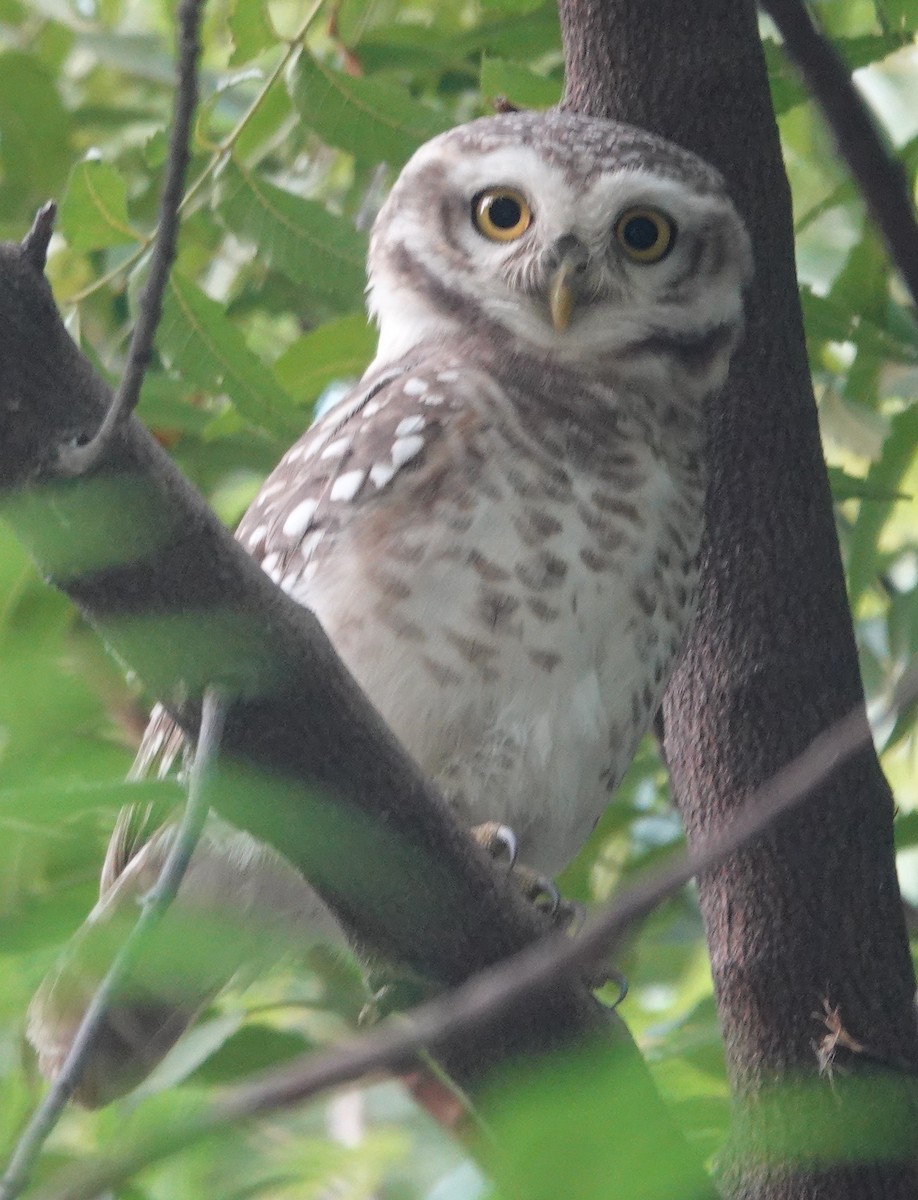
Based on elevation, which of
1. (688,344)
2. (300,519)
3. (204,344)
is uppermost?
(204,344)

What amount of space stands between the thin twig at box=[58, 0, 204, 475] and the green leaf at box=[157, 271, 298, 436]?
3.34 feet

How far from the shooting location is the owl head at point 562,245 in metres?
2.48

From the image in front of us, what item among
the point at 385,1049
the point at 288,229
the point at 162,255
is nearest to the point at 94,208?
the point at 288,229

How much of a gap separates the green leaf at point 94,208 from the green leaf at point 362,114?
415 mm

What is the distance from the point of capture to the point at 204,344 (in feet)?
7.59

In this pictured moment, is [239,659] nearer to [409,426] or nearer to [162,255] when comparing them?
[162,255]

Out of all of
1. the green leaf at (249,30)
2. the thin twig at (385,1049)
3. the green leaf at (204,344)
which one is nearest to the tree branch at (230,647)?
the thin twig at (385,1049)

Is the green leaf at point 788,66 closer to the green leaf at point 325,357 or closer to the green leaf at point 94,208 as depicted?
the green leaf at point 325,357

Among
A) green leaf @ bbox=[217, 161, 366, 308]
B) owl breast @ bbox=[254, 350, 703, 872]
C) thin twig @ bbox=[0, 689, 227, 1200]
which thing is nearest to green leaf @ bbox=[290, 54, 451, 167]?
green leaf @ bbox=[217, 161, 366, 308]

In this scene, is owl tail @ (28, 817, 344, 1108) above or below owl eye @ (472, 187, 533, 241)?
above

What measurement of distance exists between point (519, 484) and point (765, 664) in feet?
1.44

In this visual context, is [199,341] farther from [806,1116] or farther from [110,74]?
[110,74]

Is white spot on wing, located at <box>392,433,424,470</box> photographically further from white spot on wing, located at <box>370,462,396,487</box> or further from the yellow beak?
the yellow beak

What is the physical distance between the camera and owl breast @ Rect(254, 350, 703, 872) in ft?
7.05
